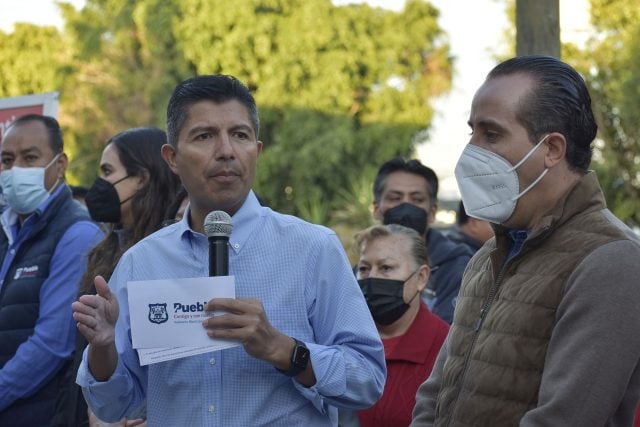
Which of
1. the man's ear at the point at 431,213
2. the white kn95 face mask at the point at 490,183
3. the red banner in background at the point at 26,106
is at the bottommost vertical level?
the man's ear at the point at 431,213

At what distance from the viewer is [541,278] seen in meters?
3.24

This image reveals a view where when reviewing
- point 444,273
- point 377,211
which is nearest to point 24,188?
point 377,211

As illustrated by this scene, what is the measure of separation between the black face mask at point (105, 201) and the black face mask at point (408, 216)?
194cm

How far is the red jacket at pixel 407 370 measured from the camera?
5.08m

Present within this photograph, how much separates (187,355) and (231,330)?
0.19 meters

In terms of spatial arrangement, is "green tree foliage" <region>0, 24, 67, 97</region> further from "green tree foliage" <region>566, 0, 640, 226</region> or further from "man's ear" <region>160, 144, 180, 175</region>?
"man's ear" <region>160, 144, 180, 175</region>

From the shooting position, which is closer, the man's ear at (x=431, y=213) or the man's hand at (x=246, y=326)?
the man's hand at (x=246, y=326)

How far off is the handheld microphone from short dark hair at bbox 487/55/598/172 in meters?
0.99

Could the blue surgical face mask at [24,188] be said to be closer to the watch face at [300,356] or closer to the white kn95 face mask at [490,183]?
the watch face at [300,356]

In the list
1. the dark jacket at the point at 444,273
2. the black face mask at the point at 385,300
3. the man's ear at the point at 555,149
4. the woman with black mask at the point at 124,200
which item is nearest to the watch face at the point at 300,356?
the man's ear at the point at 555,149

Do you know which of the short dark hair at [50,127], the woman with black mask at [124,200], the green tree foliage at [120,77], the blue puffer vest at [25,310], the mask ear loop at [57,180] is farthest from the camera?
the green tree foliage at [120,77]

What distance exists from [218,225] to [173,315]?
32 cm

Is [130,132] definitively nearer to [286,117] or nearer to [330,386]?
[330,386]

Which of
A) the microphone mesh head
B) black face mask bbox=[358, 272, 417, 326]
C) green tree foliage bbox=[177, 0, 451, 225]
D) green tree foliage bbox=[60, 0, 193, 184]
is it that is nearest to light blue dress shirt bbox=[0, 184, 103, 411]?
black face mask bbox=[358, 272, 417, 326]
